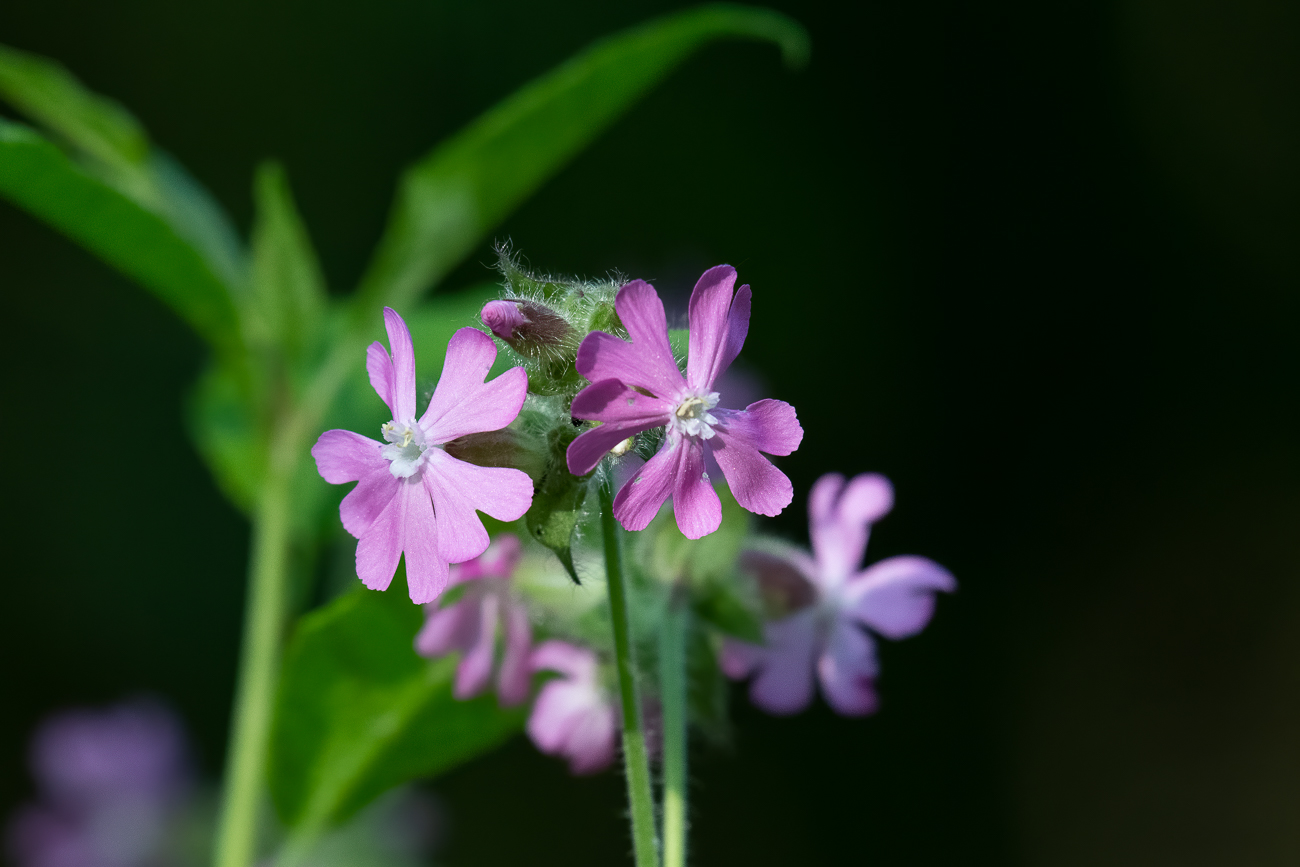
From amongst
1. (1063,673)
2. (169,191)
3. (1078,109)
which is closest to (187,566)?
(169,191)

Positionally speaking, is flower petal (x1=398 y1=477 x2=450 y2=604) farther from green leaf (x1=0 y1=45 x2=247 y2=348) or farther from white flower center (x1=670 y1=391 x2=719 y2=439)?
green leaf (x1=0 y1=45 x2=247 y2=348)

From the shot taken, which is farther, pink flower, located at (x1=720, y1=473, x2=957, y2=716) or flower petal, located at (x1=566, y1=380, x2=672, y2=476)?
pink flower, located at (x1=720, y1=473, x2=957, y2=716)

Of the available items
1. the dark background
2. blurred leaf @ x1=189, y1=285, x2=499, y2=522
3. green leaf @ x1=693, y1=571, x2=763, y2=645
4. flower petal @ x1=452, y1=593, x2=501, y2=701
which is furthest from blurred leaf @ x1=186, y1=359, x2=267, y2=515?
the dark background

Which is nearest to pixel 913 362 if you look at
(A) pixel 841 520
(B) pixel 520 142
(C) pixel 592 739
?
(B) pixel 520 142

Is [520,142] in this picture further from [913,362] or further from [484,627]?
[913,362]

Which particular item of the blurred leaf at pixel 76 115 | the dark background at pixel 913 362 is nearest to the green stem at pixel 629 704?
the blurred leaf at pixel 76 115

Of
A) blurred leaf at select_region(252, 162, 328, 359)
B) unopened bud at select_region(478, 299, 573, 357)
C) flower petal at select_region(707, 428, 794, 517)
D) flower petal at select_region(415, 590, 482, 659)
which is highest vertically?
blurred leaf at select_region(252, 162, 328, 359)

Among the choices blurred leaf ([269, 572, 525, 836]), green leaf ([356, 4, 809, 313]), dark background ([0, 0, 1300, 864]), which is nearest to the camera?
blurred leaf ([269, 572, 525, 836])

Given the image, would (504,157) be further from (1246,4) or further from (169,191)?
(1246,4)
